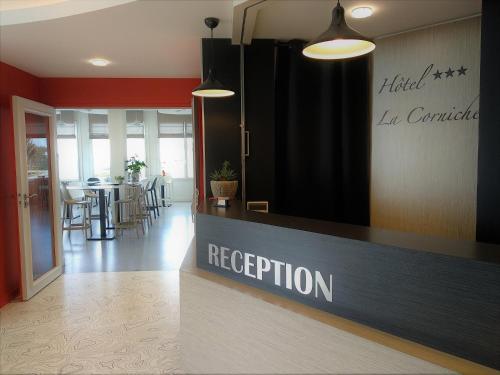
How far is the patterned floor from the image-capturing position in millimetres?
3070

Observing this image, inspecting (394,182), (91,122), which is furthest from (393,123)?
(91,122)

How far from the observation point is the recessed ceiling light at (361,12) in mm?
3111

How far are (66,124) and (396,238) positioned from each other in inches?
460

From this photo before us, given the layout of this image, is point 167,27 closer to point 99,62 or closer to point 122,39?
point 122,39

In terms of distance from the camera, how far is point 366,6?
3.06 metres

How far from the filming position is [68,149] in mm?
11711

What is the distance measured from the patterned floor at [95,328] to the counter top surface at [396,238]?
1537 millimetres

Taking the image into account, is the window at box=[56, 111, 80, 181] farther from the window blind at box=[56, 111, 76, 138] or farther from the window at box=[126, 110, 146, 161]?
the window at box=[126, 110, 146, 161]

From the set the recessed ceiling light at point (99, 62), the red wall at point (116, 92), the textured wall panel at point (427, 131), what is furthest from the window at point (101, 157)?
the textured wall panel at point (427, 131)

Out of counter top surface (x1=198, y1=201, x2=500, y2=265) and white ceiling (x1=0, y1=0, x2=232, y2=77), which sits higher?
white ceiling (x1=0, y1=0, x2=232, y2=77)

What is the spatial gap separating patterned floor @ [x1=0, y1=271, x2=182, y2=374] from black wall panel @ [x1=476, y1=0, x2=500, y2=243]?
2464 mm

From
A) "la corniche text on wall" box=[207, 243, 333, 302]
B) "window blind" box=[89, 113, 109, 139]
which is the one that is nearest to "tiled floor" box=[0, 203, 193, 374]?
"la corniche text on wall" box=[207, 243, 333, 302]

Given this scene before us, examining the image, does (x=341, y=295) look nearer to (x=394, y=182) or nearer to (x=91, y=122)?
(x=394, y=182)

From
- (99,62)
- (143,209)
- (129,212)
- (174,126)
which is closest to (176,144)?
(174,126)
